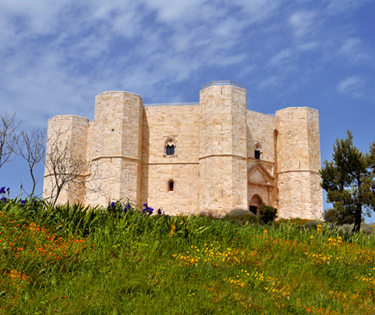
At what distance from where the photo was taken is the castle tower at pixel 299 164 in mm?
34812

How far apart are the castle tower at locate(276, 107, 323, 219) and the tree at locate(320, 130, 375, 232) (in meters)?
6.93

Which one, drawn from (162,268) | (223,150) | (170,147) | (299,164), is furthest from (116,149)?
(162,268)

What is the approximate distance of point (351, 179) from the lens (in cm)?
2725

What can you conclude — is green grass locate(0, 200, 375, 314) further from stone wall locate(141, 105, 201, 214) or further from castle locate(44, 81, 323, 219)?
stone wall locate(141, 105, 201, 214)

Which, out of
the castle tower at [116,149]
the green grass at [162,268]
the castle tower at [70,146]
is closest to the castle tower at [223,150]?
the castle tower at [116,149]

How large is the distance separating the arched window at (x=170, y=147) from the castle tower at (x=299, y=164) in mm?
8457

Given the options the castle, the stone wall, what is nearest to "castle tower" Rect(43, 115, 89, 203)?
the castle

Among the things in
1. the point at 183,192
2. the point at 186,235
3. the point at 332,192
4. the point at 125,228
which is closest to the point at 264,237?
the point at 186,235

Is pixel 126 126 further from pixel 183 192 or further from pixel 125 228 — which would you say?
pixel 125 228

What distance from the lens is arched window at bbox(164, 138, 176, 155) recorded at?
34.4 m

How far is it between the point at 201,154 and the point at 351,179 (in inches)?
409

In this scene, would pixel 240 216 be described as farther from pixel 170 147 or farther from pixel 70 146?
pixel 70 146

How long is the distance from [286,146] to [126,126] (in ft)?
41.4

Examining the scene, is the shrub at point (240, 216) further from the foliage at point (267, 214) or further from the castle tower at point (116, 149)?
the castle tower at point (116, 149)
